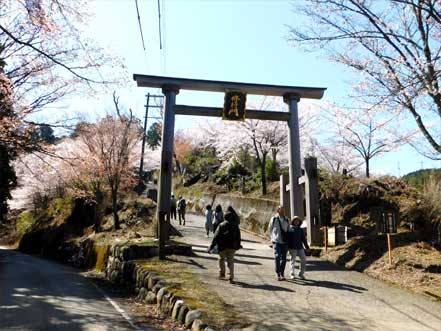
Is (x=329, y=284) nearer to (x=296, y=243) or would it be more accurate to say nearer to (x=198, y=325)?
(x=296, y=243)

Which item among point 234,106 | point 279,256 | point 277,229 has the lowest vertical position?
point 279,256

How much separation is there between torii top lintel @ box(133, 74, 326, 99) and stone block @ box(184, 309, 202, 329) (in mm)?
8736

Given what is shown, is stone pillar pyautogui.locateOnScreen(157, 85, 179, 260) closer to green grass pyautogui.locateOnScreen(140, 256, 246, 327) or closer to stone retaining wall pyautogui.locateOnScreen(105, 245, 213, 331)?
stone retaining wall pyautogui.locateOnScreen(105, 245, 213, 331)

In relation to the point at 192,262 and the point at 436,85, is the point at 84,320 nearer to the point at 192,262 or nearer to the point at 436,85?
the point at 192,262

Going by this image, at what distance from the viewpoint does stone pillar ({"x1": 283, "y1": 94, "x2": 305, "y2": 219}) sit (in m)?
14.4

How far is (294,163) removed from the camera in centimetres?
1462

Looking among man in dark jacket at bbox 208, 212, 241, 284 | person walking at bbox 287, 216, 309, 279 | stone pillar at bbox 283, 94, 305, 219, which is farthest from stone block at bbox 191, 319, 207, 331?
stone pillar at bbox 283, 94, 305, 219

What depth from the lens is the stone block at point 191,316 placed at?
6936mm

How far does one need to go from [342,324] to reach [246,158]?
93.3ft

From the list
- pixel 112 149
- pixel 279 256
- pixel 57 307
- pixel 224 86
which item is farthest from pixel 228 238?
pixel 112 149

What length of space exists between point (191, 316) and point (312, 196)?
780 centimetres

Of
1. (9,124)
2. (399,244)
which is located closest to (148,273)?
(9,124)

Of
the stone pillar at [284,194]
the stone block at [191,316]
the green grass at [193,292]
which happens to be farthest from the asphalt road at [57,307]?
the stone pillar at [284,194]

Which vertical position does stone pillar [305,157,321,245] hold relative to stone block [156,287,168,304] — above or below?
above
